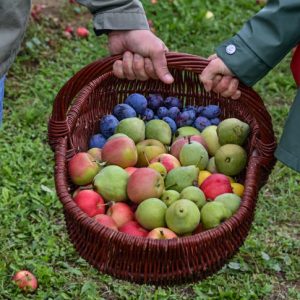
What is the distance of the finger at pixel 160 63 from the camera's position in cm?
251

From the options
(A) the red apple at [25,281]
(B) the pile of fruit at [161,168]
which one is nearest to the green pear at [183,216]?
(B) the pile of fruit at [161,168]

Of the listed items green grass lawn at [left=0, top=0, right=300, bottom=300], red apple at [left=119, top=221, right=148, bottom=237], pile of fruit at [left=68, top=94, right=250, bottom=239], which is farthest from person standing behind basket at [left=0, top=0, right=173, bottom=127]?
green grass lawn at [left=0, top=0, right=300, bottom=300]

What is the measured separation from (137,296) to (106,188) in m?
0.90

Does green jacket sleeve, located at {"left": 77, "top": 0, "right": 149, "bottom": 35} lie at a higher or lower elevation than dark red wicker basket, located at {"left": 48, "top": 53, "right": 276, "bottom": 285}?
higher

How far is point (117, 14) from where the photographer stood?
8.59ft

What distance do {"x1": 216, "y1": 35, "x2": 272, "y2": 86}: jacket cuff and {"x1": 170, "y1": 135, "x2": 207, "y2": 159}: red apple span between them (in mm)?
370

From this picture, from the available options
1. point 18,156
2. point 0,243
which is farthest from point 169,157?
point 18,156

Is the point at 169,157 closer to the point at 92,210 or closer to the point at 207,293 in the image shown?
the point at 92,210

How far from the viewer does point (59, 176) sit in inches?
97.3

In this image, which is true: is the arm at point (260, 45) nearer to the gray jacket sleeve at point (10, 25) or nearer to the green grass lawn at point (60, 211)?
the gray jacket sleeve at point (10, 25)

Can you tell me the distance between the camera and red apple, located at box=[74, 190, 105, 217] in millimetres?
2437

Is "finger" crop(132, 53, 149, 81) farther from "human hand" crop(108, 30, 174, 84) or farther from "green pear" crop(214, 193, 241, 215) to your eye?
"green pear" crop(214, 193, 241, 215)

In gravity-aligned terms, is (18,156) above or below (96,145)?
below

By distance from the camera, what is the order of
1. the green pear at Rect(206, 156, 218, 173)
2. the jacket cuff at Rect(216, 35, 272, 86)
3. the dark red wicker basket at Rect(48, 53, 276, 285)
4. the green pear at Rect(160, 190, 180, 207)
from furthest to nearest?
the green pear at Rect(206, 156, 218, 173), the green pear at Rect(160, 190, 180, 207), the jacket cuff at Rect(216, 35, 272, 86), the dark red wicker basket at Rect(48, 53, 276, 285)
